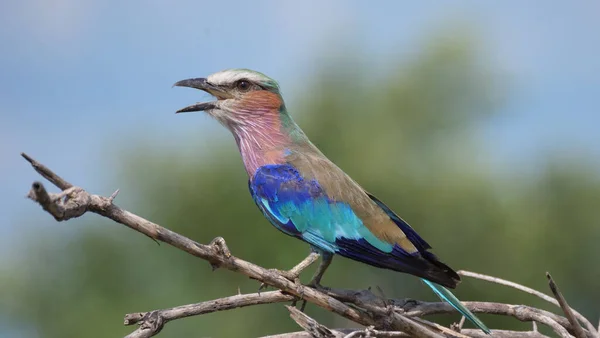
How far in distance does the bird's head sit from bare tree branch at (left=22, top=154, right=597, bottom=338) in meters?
1.44

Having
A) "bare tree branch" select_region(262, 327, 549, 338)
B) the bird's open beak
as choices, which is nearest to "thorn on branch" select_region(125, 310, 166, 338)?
"bare tree branch" select_region(262, 327, 549, 338)

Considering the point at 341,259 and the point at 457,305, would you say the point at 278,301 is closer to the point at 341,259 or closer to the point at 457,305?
the point at 457,305

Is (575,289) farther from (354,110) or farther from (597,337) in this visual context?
(597,337)

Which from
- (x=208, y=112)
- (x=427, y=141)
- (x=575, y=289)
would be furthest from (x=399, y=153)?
(x=208, y=112)

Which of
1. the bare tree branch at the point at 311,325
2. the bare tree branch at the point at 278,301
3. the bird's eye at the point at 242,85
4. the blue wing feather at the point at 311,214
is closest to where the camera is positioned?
the bare tree branch at the point at 278,301

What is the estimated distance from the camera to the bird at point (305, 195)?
15.0 feet

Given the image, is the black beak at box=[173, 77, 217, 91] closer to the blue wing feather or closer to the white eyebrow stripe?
the white eyebrow stripe

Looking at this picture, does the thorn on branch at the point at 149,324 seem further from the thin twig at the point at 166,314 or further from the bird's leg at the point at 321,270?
the bird's leg at the point at 321,270

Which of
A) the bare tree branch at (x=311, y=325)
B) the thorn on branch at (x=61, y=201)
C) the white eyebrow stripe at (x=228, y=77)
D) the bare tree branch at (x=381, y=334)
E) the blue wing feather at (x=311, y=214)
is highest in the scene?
the white eyebrow stripe at (x=228, y=77)

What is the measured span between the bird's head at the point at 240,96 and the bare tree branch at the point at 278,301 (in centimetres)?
144

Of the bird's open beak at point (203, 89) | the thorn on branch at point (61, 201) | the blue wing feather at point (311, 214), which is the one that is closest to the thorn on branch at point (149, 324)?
the thorn on branch at point (61, 201)

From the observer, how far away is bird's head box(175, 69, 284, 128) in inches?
210

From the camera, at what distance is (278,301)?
12.9ft

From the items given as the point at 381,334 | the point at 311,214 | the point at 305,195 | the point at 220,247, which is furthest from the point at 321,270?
the point at 220,247
